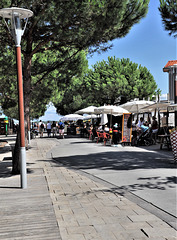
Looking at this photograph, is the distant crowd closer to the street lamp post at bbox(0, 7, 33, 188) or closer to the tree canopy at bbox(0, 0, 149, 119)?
the tree canopy at bbox(0, 0, 149, 119)

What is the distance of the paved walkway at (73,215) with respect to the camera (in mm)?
3676

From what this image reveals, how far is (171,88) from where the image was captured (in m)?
38.7

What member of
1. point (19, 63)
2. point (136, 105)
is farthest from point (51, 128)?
point (19, 63)

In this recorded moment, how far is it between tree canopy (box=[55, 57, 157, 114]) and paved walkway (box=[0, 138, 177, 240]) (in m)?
36.5

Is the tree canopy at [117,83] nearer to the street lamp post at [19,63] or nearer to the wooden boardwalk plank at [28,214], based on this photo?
the street lamp post at [19,63]

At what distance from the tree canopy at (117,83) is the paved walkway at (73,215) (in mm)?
36537

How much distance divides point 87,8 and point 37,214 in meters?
9.14

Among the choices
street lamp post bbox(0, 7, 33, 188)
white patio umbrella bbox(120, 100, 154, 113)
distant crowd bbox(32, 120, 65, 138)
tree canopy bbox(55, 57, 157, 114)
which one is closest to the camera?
street lamp post bbox(0, 7, 33, 188)

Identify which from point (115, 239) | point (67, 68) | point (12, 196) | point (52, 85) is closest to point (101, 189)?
point (12, 196)

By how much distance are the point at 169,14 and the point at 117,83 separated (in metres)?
31.0

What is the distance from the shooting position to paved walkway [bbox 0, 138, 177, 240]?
368 cm

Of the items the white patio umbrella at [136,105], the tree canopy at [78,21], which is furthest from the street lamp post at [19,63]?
the white patio umbrella at [136,105]

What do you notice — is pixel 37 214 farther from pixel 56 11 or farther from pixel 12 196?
pixel 56 11

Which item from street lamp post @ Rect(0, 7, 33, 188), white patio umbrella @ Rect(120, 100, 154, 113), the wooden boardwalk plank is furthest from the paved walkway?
white patio umbrella @ Rect(120, 100, 154, 113)
